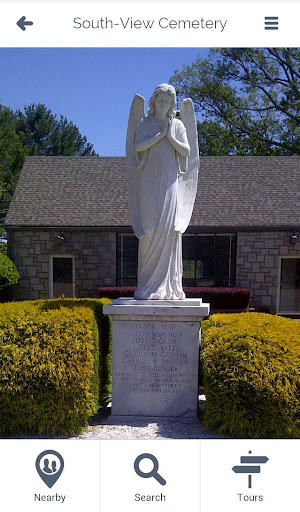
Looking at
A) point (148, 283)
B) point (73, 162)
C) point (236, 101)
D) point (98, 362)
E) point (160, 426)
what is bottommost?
point (160, 426)

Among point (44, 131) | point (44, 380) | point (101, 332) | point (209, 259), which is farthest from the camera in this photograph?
point (44, 131)

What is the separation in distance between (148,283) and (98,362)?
41.9 inches

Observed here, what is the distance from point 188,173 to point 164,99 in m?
0.90

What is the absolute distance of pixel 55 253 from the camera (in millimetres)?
13477

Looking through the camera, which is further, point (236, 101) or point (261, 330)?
point (236, 101)

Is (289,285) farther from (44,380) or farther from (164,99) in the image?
(44,380)

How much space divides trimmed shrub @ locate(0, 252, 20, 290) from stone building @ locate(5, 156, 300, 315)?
2.23 ft

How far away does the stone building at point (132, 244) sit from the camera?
1326cm

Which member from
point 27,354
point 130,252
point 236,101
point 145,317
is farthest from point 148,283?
point 236,101

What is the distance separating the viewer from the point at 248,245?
13.3m

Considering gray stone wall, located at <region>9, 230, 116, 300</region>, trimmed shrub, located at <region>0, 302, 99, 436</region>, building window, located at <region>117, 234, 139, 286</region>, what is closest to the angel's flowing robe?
trimmed shrub, located at <region>0, 302, 99, 436</region>

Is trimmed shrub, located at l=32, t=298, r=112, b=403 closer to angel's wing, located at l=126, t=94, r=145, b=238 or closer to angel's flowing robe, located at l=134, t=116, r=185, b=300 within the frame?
angel's flowing robe, located at l=134, t=116, r=185, b=300

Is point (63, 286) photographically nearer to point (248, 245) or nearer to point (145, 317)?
point (248, 245)

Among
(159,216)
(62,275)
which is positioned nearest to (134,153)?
(159,216)
